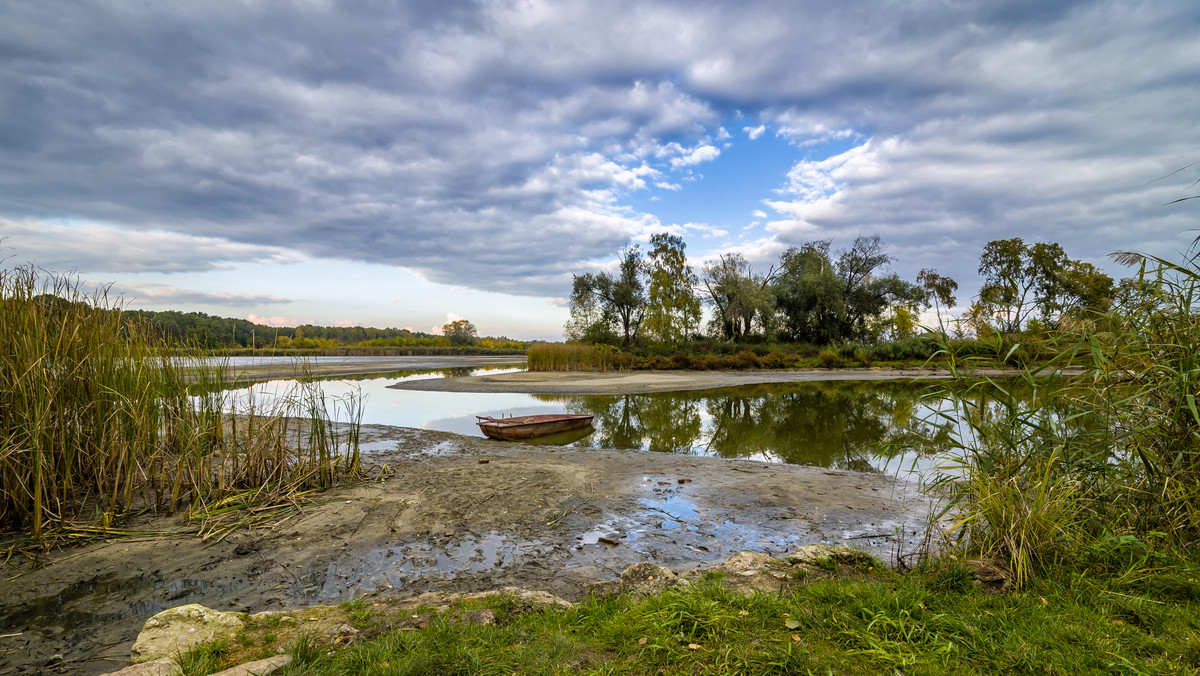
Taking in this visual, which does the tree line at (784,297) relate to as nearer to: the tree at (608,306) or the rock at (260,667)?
the tree at (608,306)

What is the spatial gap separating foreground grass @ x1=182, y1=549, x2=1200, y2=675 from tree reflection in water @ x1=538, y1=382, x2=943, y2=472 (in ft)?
6.60

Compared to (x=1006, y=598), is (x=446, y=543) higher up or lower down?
lower down

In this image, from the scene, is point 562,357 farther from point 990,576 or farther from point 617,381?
point 990,576

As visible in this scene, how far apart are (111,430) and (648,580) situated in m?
6.99

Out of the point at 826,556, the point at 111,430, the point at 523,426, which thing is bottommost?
the point at 523,426

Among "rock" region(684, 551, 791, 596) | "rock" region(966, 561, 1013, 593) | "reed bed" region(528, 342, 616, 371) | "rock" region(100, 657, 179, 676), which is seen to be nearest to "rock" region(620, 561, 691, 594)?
"rock" region(684, 551, 791, 596)

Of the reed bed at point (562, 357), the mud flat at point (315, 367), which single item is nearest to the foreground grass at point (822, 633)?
the mud flat at point (315, 367)

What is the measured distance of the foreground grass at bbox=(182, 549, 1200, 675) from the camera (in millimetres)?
2629

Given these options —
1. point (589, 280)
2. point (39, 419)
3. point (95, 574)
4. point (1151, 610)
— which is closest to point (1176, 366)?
point (1151, 610)

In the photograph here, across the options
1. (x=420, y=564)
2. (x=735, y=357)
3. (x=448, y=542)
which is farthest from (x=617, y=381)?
(x=420, y=564)

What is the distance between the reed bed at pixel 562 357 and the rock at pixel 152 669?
107 feet

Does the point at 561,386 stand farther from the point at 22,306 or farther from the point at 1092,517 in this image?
the point at 1092,517

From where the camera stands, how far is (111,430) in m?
6.20

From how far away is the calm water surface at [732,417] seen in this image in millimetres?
11516
